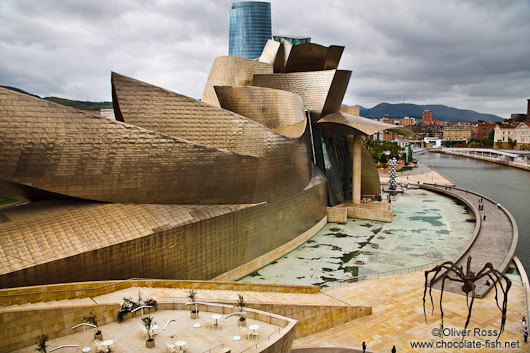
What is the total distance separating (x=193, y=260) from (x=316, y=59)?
888 inches

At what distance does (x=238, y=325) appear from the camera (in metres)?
11.9

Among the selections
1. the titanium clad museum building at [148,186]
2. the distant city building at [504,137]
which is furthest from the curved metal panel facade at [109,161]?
the distant city building at [504,137]

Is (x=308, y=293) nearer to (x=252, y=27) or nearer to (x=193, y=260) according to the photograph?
Answer: (x=193, y=260)

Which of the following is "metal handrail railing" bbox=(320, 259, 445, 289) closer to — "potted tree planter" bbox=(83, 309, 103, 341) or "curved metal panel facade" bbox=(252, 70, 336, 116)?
"potted tree planter" bbox=(83, 309, 103, 341)

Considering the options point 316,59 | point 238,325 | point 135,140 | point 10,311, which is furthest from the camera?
point 316,59

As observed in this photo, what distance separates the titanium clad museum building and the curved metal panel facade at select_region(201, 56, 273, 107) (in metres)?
6.11

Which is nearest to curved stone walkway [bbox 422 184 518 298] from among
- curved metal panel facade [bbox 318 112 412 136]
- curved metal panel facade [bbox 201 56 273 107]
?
curved metal panel facade [bbox 318 112 412 136]

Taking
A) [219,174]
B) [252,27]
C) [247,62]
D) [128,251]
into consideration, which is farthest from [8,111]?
[252,27]

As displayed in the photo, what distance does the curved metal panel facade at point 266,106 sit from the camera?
2456cm

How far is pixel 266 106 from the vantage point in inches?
1000

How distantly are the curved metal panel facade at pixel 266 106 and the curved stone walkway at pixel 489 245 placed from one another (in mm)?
12945

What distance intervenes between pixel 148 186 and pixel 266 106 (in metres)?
11.3

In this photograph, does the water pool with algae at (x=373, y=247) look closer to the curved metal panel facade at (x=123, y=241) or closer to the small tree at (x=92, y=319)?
the curved metal panel facade at (x=123, y=241)

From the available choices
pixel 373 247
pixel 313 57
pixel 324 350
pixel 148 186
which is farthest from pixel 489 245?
pixel 148 186
